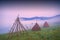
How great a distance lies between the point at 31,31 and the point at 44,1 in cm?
50

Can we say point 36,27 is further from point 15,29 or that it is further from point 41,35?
point 15,29

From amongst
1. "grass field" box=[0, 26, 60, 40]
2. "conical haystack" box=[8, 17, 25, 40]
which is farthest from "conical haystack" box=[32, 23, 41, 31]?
"conical haystack" box=[8, 17, 25, 40]

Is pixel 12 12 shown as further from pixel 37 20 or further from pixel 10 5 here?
pixel 37 20

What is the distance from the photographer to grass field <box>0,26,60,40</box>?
1.67m

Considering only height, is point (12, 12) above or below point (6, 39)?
above

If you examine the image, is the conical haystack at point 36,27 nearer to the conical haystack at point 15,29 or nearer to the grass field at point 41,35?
the grass field at point 41,35

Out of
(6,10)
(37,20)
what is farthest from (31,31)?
(6,10)

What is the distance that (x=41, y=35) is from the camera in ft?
5.56

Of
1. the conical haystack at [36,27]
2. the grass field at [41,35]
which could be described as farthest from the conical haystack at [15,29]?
the conical haystack at [36,27]

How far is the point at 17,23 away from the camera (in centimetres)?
169

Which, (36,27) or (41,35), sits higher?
(36,27)

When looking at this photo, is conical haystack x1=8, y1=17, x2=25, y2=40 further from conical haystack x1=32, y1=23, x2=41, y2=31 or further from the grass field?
conical haystack x1=32, y1=23, x2=41, y2=31

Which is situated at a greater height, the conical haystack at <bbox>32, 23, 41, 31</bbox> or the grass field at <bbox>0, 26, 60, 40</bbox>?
the conical haystack at <bbox>32, 23, 41, 31</bbox>

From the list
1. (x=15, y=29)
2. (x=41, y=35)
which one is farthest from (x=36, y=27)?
(x=15, y=29)
